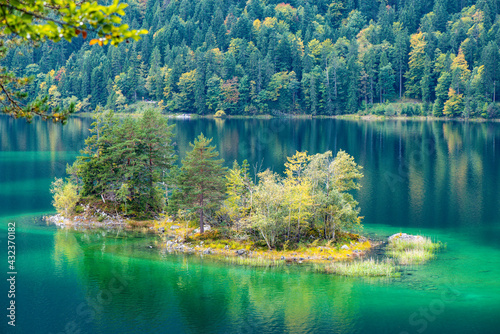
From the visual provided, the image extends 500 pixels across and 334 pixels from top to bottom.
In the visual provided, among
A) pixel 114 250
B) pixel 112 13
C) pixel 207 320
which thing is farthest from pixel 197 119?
pixel 112 13

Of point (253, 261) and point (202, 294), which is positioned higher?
point (253, 261)

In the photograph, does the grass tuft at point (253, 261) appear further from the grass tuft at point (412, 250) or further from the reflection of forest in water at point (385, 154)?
the reflection of forest in water at point (385, 154)

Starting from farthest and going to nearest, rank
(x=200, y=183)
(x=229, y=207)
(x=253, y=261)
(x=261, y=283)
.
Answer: (x=229, y=207)
(x=200, y=183)
(x=253, y=261)
(x=261, y=283)

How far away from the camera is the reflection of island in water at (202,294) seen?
31.5 m

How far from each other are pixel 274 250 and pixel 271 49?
152508 millimetres

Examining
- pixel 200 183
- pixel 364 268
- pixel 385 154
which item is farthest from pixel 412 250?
pixel 385 154

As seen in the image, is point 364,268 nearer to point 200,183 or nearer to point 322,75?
point 200,183

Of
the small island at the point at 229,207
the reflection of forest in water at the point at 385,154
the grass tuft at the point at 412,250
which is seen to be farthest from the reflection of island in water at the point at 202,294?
the reflection of forest in water at the point at 385,154

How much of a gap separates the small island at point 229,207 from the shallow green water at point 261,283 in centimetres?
267

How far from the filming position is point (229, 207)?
4838cm

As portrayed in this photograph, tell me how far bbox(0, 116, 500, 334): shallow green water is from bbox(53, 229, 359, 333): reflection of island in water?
0.08 meters

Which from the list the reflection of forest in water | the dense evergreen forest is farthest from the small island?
the dense evergreen forest

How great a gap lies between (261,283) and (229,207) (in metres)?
12.0

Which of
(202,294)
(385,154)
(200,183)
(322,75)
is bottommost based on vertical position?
(202,294)
